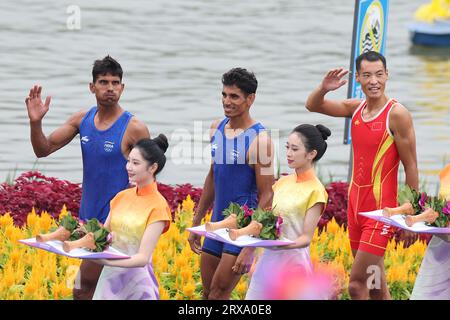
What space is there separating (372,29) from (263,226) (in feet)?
14.6

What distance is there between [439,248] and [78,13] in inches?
727

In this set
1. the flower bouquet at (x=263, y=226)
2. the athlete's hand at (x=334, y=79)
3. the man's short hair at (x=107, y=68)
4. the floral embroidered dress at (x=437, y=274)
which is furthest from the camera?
the athlete's hand at (x=334, y=79)

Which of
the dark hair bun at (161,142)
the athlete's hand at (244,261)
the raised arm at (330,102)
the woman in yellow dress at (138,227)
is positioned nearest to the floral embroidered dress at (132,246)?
the woman in yellow dress at (138,227)

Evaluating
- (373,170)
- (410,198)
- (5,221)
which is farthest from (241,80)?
(5,221)

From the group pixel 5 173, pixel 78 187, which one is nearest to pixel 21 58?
pixel 5 173

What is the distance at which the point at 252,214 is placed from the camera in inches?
381

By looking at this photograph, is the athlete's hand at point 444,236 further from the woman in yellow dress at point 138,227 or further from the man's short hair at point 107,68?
the man's short hair at point 107,68

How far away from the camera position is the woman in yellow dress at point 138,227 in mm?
9352

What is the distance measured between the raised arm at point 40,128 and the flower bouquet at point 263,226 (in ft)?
6.24

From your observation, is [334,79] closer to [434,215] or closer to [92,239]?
[434,215]

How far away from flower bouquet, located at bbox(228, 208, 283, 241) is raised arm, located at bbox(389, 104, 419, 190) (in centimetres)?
132

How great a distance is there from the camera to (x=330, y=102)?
11.0m
